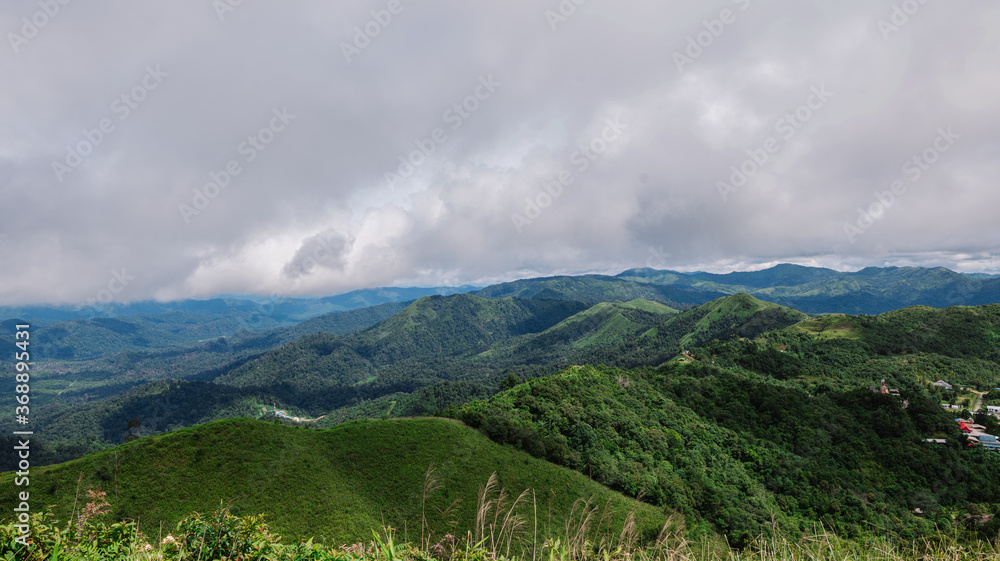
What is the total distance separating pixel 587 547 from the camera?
339 inches

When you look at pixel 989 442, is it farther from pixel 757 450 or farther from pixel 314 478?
pixel 314 478

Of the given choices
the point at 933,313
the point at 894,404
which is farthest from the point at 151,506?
the point at 933,313

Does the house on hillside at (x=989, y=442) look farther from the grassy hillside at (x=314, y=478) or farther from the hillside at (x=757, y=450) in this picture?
the grassy hillside at (x=314, y=478)

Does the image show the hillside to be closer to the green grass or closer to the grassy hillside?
the grassy hillside

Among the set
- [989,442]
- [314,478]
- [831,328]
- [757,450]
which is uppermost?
[314,478]

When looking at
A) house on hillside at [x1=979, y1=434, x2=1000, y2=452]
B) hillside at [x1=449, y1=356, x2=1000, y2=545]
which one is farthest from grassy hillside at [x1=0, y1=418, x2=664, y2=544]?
house on hillside at [x1=979, y1=434, x2=1000, y2=452]

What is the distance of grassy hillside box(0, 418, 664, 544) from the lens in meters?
37.4

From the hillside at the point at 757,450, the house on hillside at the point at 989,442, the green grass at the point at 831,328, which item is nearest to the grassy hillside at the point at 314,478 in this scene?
the hillside at the point at 757,450

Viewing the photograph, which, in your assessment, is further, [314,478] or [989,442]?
[989,442]

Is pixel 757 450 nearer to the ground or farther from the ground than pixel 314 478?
nearer to the ground

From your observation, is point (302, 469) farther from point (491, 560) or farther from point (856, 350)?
point (856, 350)

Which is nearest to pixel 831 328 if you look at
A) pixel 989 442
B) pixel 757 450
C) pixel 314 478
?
pixel 989 442

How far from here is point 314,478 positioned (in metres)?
43.9

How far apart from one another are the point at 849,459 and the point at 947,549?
89442 mm
